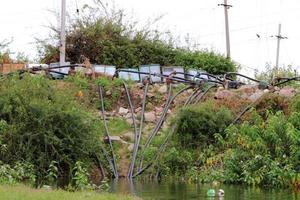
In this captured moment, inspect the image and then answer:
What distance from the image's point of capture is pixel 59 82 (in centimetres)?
2744

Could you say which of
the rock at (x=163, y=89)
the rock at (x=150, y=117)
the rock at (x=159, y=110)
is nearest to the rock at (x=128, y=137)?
the rock at (x=150, y=117)

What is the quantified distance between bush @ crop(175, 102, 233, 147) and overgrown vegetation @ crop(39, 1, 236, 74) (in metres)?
13.2

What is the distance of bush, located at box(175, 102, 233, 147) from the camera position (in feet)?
79.9

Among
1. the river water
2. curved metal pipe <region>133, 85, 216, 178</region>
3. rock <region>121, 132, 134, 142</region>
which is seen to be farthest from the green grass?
the river water

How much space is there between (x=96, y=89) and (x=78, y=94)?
1.24 m

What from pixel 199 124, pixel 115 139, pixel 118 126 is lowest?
pixel 115 139

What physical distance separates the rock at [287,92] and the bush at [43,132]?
7.68 meters

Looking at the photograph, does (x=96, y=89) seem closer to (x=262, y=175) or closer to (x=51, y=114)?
(x=51, y=114)

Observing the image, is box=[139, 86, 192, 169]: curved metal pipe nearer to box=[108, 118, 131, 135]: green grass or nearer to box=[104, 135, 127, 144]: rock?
box=[104, 135, 127, 144]: rock

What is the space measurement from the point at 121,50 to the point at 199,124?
14893 millimetres

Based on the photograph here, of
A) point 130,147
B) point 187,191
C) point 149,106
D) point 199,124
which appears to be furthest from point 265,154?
point 149,106

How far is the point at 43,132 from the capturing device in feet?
73.0

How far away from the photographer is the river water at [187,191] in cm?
1719

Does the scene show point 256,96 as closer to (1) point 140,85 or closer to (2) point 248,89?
(2) point 248,89
